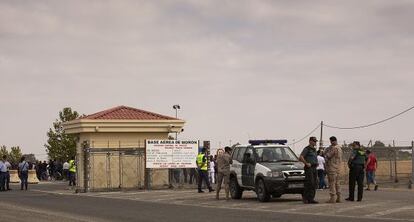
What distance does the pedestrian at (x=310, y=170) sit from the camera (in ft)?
68.3

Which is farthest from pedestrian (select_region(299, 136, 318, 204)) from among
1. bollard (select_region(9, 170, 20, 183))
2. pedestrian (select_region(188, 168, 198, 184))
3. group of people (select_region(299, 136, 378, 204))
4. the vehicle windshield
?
bollard (select_region(9, 170, 20, 183))

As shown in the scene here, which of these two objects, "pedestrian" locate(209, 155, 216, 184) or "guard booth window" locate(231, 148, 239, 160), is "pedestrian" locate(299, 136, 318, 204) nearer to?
"guard booth window" locate(231, 148, 239, 160)

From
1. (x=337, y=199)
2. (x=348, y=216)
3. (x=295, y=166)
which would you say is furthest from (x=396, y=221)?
(x=295, y=166)

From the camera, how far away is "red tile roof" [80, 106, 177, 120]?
3603 centimetres

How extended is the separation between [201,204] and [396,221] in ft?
27.2

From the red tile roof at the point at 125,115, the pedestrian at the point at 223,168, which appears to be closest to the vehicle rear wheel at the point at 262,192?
the pedestrian at the point at 223,168

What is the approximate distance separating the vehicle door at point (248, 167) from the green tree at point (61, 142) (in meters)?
42.1

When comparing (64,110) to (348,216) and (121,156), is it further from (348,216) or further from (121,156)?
(348,216)

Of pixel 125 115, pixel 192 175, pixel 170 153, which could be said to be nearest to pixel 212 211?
pixel 170 153

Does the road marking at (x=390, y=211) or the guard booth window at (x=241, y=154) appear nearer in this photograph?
the road marking at (x=390, y=211)

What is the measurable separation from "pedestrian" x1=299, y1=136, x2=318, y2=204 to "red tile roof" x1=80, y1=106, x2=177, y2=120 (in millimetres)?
16086

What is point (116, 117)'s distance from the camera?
36.1 metres

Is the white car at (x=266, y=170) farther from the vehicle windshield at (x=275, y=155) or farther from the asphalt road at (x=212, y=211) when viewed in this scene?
the asphalt road at (x=212, y=211)

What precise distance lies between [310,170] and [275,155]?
2453 millimetres
